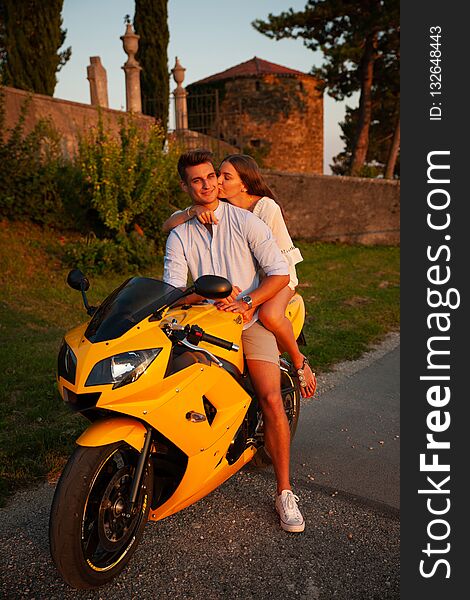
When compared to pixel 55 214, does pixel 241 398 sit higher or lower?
lower

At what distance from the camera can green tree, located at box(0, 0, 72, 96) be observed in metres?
16.6

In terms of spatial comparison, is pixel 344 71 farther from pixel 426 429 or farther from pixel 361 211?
pixel 426 429

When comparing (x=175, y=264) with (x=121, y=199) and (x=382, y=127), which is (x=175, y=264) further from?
(x=382, y=127)

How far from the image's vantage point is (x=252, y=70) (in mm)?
36781

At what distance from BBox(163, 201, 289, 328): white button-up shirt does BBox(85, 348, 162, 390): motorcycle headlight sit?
83cm

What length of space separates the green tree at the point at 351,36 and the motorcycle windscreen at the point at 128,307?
1803cm

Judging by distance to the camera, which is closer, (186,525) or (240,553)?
(240,553)

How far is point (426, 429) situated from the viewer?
10.7 feet

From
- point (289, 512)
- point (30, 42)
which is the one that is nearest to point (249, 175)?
point (289, 512)

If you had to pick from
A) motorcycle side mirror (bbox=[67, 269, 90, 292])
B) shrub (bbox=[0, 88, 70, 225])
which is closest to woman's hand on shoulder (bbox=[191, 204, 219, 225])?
motorcycle side mirror (bbox=[67, 269, 90, 292])

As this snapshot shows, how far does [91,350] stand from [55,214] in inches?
333

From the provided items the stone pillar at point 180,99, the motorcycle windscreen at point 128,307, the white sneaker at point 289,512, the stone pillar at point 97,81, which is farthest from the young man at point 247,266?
the stone pillar at point 180,99

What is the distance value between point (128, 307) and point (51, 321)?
16.7 feet

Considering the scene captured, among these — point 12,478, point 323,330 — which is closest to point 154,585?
point 12,478
